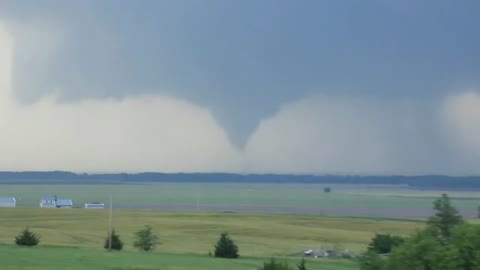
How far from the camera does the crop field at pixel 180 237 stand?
41781mm

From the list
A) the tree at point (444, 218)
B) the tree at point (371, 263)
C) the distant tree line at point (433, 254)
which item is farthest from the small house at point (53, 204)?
the distant tree line at point (433, 254)

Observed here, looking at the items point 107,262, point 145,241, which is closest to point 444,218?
point 145,241

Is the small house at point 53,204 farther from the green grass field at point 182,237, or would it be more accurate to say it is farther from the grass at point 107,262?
the grass at point 107,262

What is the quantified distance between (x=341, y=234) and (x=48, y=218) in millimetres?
37530

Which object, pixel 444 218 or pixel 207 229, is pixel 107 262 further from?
pixel 207 229

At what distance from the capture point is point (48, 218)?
338ft

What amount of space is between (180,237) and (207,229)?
11.0m

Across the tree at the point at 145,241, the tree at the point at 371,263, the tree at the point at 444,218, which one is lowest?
the tree at the point at 145,241

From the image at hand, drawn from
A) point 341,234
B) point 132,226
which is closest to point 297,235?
point 341,234

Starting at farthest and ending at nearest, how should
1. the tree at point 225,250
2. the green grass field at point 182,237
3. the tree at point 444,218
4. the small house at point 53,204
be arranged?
the small house at point 53,204 → the tree at point 444,218 → the tree at point 225,250 → the green grass field at point 182,237

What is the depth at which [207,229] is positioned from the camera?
294 ft

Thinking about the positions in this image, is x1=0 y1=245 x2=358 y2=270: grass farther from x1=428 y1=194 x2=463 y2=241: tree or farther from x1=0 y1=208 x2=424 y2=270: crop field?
x1=428 y1=194 x2=463 y2=241: tree

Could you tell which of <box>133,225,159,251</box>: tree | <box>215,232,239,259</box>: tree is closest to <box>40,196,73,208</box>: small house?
<box>133,225,159,251</box>: tree

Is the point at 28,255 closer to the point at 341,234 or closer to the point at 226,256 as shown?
the point at 226,256
